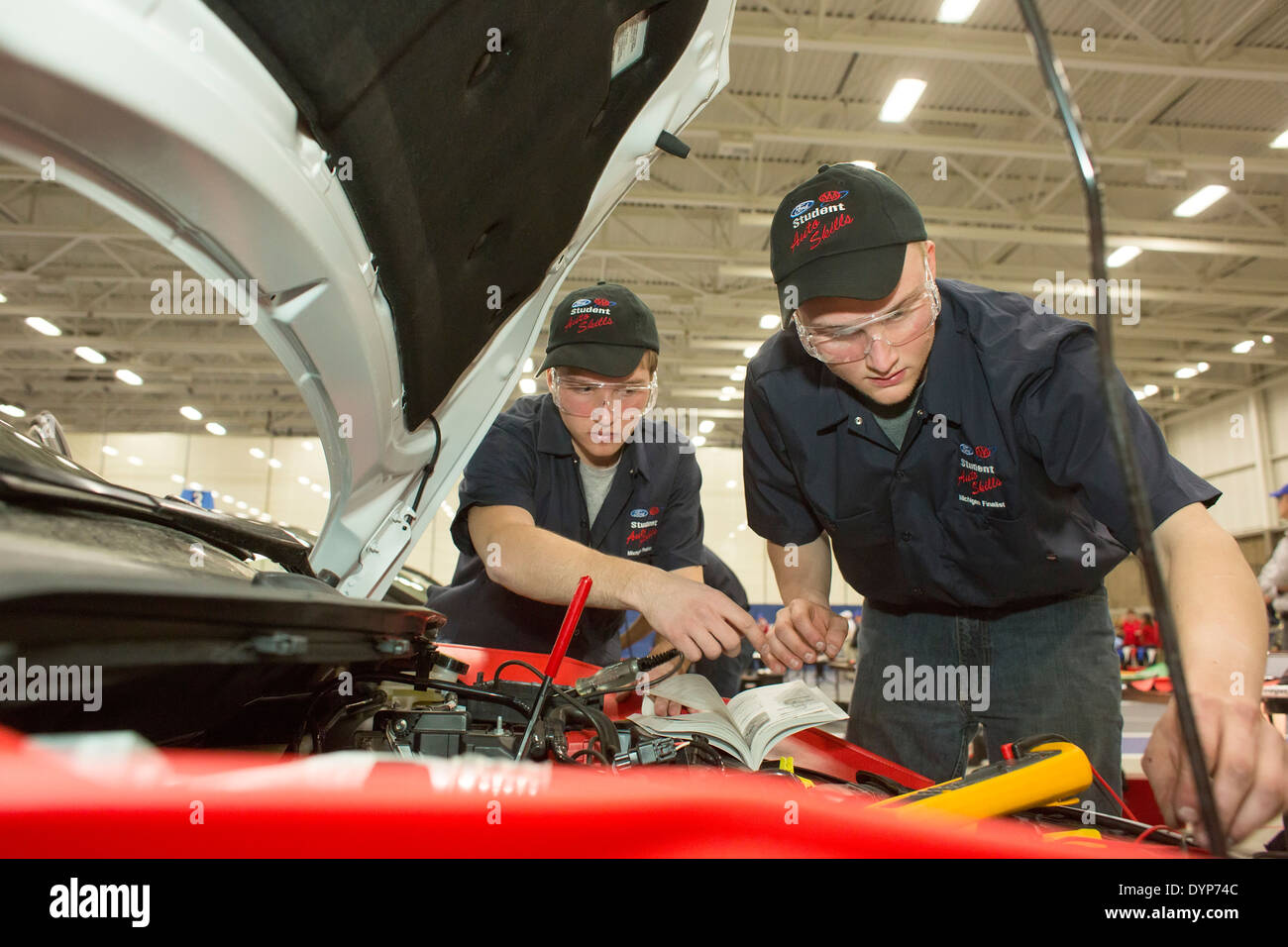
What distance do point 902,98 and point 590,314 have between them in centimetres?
525

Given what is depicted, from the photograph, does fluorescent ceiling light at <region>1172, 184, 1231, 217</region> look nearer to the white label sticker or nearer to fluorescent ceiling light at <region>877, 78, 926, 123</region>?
fluorescent ceiling light at <region>877, 78, 926, 123</region>

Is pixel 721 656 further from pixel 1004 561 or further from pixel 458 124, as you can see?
pixel 458 124

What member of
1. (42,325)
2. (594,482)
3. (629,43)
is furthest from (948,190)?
(42,325)

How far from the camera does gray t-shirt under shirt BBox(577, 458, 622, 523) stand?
224 centimetres

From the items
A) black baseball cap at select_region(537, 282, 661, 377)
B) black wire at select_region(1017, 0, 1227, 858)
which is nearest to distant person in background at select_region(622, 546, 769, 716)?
black baseball cap at select_region(537, 282, 661, 377)

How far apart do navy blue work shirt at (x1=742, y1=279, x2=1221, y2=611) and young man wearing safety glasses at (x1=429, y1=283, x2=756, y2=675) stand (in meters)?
0.35

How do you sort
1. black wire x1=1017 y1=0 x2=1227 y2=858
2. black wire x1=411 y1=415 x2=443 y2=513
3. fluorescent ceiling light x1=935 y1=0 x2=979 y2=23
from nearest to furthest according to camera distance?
black wire x1=1017 y1=0 x2=1227 y2=858
black wire x1=411 y1=415 x2=443 y2=513
fluorescent ceiling light x1=935 y1=0 x2=979 y2=23

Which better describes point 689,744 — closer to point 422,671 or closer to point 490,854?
point 422,671

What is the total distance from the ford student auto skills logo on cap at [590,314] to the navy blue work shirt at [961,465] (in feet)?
1.18

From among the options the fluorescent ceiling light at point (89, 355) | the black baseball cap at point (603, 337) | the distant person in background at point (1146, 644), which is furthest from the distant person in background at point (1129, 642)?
the fluorescent ceiling light at point (89, 355)

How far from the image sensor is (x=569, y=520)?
224 cm

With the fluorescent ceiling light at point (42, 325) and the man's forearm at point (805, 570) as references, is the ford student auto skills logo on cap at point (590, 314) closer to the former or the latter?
the man's forearm at point (805, 570)
